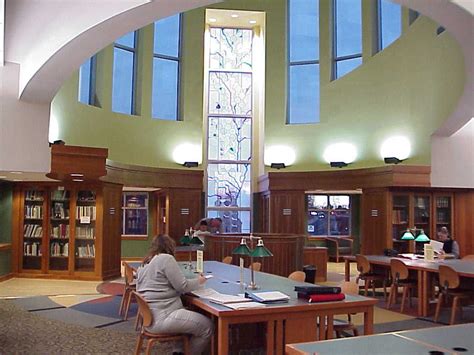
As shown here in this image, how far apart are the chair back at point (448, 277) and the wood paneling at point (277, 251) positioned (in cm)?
334

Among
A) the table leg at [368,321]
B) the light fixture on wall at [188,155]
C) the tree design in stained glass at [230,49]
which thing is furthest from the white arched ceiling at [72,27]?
the tree design in stained glass at [230,49]

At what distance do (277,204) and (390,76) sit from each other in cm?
431

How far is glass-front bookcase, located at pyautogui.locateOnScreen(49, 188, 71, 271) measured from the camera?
37.4 ft

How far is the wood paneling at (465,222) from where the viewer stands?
38.9ft

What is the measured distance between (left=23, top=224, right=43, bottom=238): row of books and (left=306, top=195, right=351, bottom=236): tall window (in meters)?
8.07

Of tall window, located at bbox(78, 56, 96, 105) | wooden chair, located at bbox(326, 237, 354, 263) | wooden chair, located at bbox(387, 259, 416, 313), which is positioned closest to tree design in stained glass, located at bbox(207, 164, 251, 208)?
wooden chair, located at bbox(326, 237, 354, 263)

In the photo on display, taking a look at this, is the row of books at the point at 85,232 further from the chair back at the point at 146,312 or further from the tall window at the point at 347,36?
the tall window at the point at 347,36

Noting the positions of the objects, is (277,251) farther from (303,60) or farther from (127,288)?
(303,60)

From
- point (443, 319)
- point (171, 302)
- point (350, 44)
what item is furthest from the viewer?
point (350, 44)

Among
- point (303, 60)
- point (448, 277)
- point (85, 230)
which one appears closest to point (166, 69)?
point (303, 60)

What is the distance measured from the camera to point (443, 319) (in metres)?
7.51

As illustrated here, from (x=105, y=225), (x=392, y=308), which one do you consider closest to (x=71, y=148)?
(x=105, y=225)

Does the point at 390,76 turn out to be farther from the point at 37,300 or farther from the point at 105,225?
the point at 37,300

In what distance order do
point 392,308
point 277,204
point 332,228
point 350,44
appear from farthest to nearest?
point 332,228 < point 350,44 < point 277,204 < point 392,308
